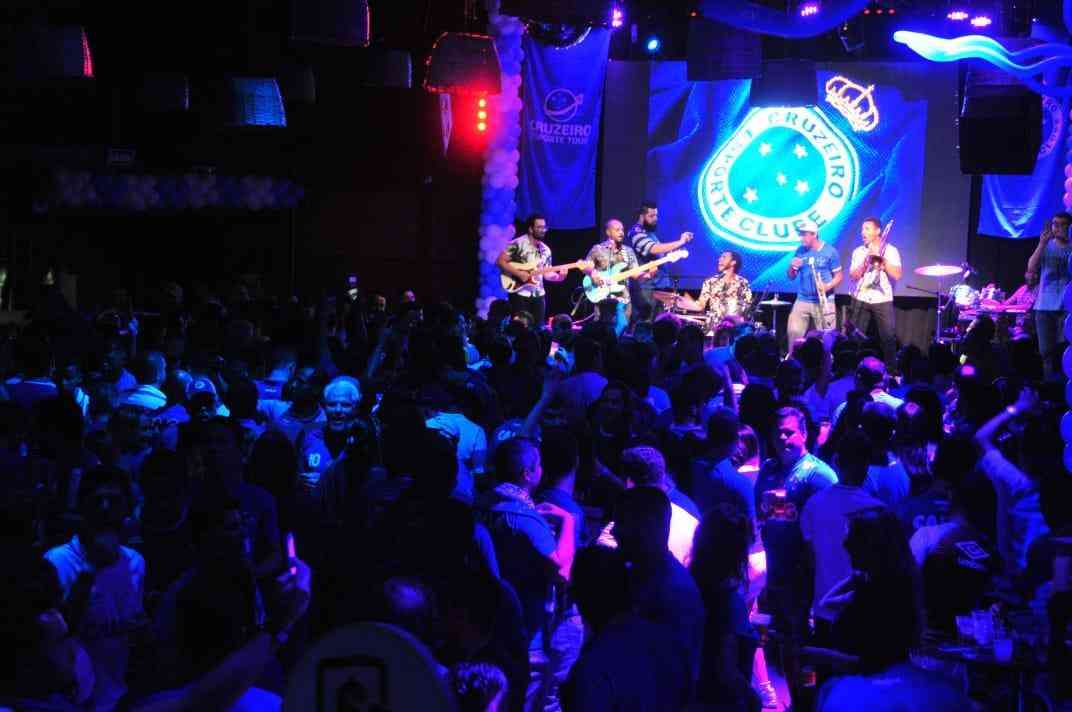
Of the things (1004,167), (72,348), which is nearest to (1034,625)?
(72,348)

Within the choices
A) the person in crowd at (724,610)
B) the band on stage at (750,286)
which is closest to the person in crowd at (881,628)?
the person in crowd at (724,610)

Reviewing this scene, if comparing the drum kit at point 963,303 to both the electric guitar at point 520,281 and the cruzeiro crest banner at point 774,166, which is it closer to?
the cruzeiro crest banner at point 774,166

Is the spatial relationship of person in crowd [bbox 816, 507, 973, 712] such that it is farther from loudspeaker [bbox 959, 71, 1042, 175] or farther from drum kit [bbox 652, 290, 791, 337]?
drum kit [bbox 652, 290, 791, 337]

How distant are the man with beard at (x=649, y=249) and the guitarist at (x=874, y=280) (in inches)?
A: 83.1

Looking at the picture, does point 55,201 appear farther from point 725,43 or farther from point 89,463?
point 89,463

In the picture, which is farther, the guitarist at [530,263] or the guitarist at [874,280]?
the guitarist at [530,263]

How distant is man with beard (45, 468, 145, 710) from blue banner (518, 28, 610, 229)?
11.4m

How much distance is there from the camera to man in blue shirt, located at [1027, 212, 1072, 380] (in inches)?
484

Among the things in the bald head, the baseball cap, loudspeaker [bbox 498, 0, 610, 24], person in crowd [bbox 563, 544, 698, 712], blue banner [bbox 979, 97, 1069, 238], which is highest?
loudspeaker [bbox 498, 0, 610, 24]

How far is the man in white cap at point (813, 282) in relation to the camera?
1387 cm

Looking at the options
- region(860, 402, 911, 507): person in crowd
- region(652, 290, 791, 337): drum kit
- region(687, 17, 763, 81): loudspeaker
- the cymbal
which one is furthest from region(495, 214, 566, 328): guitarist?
region(860, 402, 911, 507): person in crowd

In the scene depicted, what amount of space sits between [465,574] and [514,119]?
1179 cm

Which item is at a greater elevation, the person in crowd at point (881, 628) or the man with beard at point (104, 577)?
the person in crowd at point (881, 628)

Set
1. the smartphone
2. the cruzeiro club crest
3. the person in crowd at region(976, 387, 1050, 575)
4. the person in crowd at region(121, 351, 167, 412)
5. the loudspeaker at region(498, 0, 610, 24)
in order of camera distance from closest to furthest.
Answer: the smartphone
the person in crowd at region(976, 387, 1050, 575)
the person in crowd at region(121, 351, 167, 412)
the loudspeaker at region(498, 0, 610, 24)
the cruzeiro club crest
